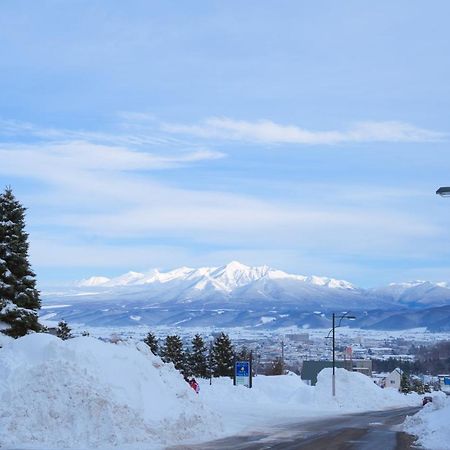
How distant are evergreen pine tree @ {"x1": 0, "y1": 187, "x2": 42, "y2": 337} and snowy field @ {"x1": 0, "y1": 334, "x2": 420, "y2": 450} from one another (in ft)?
27.8

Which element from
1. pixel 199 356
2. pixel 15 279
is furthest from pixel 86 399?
pixel 199 356

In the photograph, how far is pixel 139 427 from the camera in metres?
20.5

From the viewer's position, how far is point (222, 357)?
83125 mm

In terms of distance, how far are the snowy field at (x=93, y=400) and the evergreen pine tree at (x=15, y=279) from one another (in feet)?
27.8

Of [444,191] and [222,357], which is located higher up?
[444,191]

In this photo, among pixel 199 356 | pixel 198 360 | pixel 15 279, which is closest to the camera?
pixel 15 279

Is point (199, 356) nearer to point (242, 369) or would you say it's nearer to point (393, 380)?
point (242, 369)

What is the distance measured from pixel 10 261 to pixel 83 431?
17.7 metres

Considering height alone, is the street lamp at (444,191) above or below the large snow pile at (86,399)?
above

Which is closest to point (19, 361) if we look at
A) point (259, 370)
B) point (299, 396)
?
point (299, 396)

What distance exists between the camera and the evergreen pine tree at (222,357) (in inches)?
3236

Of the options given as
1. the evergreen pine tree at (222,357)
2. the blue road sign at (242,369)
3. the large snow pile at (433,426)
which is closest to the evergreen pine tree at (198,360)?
the evergreen pine tree at (222,357)

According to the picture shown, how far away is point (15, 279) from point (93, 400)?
53.6 ft

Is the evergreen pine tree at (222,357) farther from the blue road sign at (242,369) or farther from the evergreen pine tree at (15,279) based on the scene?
the evergreen pine tree at (15,279)
